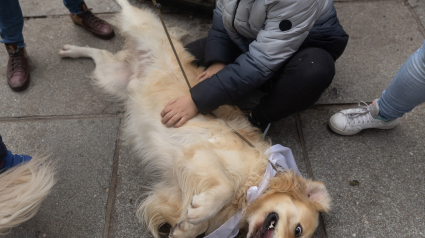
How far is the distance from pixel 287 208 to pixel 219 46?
55.6 inches

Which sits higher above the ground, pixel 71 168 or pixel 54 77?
pixel 54 77

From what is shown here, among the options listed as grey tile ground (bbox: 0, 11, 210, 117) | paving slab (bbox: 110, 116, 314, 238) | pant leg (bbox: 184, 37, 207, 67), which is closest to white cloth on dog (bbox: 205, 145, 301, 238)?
paving slab (bbox: 110, 116, 314, 238)

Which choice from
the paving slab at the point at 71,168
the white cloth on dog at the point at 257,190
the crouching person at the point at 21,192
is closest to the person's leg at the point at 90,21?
the paving slab at the point at 71,168

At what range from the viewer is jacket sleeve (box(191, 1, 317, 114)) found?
1819mm

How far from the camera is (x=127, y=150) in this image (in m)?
2.37


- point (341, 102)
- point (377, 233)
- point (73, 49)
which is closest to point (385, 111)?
point (341, 102)

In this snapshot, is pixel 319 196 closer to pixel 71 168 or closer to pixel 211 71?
pixel 211 71

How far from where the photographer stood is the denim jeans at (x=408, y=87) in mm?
1894

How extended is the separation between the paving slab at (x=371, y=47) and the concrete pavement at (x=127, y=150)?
1 cm

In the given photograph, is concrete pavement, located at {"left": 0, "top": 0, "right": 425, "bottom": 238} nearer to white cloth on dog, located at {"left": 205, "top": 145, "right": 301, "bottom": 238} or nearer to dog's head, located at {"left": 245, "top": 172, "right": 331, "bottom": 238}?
dog's head, located at {"left": 245, "top": 172, "right": 331, "bottom": 238}

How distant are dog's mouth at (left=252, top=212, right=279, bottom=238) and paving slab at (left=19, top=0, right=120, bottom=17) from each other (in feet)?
9.73

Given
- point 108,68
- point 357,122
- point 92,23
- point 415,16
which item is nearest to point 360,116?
point 357,122

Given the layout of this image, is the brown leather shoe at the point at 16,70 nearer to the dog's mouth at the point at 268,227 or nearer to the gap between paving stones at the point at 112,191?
the gap between paving stones at the point at 112,191

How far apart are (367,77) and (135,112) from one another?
2.31 meters
